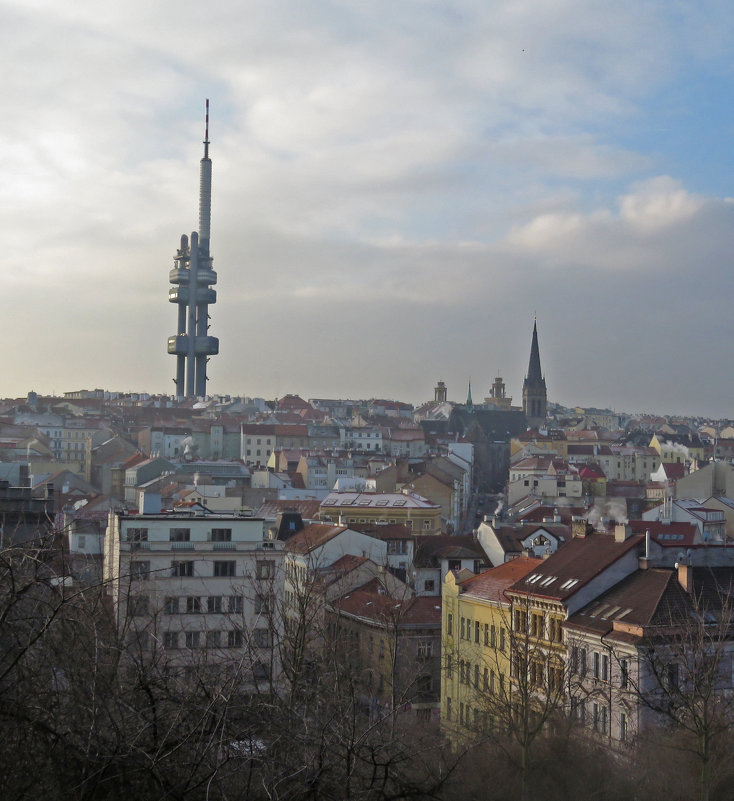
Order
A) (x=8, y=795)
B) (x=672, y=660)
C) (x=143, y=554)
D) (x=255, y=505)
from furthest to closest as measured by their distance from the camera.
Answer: (x=255, y=505)
(x=143, y=554)
(x=672, y=660)
(x=8, y=795)

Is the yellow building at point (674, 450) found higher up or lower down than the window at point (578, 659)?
higher up

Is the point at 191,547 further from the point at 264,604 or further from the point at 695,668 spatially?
the point at 695,668

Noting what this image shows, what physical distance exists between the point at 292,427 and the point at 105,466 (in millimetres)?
36507

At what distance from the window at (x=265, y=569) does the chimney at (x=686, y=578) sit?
11.6 m

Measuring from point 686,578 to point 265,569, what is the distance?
12.1 metres

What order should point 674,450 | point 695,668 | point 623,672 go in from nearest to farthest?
point 695,668 < point 623,672 < point 674,450

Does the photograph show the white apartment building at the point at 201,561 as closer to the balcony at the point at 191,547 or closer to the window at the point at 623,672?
the balcony at the point at 191,547

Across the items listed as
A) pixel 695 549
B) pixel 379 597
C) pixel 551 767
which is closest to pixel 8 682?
pixel 551 767

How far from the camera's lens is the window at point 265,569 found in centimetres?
3681

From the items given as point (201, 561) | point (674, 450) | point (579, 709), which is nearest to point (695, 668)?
point (579, 709)

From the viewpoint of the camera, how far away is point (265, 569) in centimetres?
3738

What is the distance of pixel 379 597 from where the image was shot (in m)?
44.5

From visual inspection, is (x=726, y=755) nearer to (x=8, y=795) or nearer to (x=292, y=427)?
(x=8, y=795)

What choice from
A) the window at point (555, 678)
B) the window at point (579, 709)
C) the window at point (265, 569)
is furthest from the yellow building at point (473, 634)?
the window at point (265, 569)
